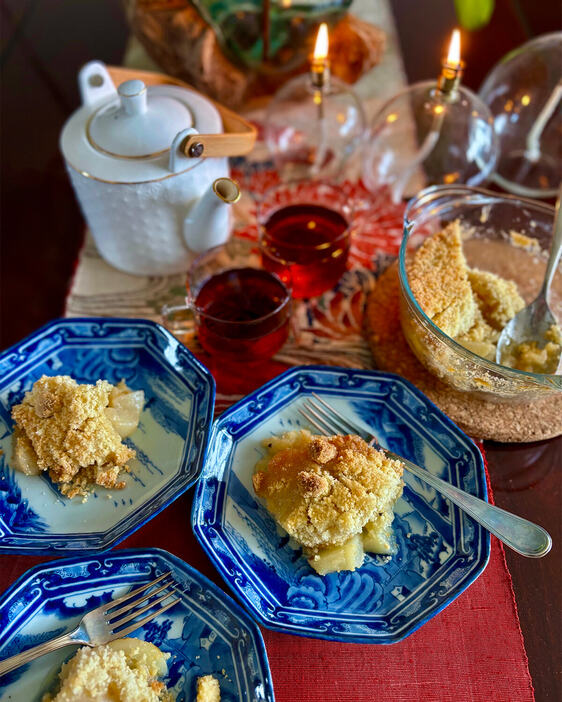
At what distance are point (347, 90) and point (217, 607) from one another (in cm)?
120

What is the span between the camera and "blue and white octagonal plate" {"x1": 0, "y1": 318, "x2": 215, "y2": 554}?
3.01ft

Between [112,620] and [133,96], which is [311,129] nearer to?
[133,96]

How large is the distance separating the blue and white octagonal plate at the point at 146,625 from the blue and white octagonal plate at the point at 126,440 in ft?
0.16

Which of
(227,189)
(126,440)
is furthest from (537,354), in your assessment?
(126,440)

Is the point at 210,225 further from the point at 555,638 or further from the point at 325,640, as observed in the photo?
the point at 555,638

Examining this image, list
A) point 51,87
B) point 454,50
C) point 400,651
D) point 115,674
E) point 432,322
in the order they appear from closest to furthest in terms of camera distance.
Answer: point 115,674 → point 400,651 → point 432,322 → point 454,50 → point 51,87

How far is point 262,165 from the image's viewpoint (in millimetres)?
1512

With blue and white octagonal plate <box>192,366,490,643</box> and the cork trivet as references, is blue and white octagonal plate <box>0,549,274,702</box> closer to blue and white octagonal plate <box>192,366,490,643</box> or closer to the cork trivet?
blue and white octagonal plate <box>192,366,490,643</box>

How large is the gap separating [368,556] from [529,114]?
1169 millimetres

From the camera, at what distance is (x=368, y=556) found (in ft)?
2.98

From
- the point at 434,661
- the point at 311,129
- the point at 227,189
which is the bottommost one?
the point at 434,661

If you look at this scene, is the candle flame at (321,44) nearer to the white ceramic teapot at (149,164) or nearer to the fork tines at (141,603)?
the white ceramic teapot at (149,164)

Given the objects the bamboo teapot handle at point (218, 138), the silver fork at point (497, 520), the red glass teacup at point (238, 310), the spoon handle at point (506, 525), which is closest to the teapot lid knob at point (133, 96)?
the bamboo teapot handle at point (218, 138)

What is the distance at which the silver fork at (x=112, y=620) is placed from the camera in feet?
2.60
